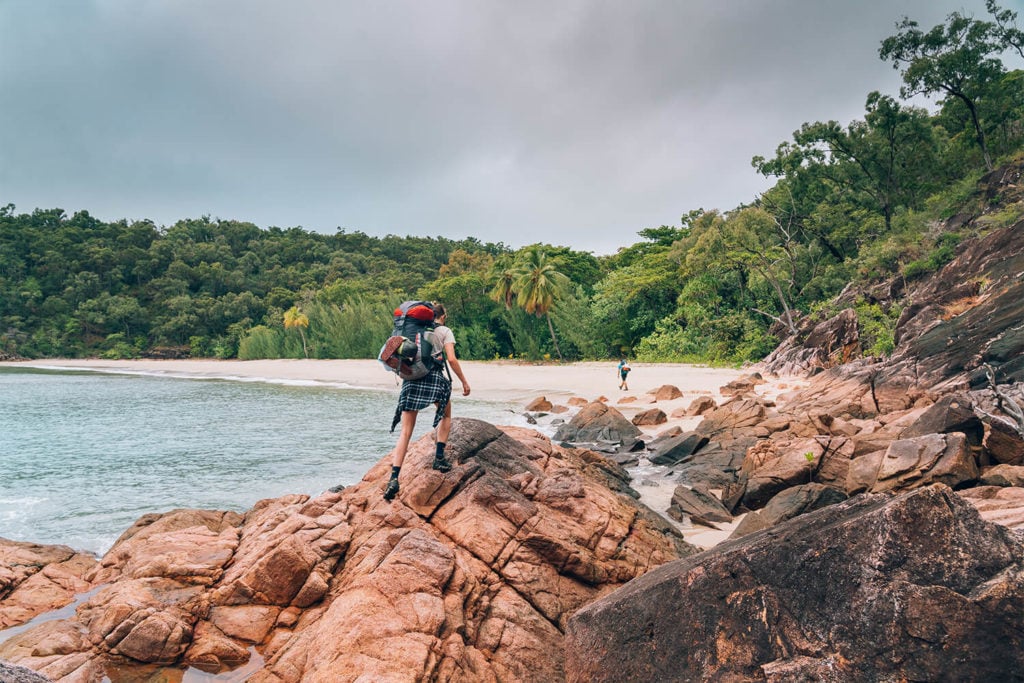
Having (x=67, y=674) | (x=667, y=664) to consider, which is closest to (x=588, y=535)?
(x=667, y=664)

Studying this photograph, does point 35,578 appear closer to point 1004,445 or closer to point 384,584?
point 384,584

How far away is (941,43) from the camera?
2280cm

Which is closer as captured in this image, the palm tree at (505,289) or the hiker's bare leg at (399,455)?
the hiker's bare leg at (399,455)

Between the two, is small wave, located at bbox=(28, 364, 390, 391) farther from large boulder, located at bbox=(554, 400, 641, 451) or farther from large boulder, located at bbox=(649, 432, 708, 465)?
large boulder, located at bbox=(649, 432, 708, 465)

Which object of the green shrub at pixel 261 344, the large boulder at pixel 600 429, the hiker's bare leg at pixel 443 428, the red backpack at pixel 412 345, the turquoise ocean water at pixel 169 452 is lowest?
Answer: the turquoise ocean water at pixel 169 452

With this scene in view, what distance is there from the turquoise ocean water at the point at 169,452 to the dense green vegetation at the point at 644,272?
1578cm

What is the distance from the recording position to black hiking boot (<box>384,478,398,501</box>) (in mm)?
5246

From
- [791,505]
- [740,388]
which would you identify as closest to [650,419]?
[740,388]

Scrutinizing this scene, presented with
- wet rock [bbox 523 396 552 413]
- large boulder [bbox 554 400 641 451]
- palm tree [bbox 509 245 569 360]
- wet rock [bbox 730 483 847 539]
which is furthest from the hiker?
palm tree [bbox 509 245 569 360]

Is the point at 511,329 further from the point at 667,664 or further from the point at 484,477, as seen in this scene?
the point at 667,664

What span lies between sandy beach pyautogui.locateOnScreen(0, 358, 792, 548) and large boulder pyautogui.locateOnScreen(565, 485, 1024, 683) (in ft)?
13.9

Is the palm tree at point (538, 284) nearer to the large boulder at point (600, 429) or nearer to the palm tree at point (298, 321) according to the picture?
the large boulder at point (600, 429)

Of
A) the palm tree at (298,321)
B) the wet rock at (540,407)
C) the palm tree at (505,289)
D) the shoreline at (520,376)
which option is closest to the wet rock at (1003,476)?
the wet rock at (540,407)

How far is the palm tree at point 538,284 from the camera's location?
127ft
